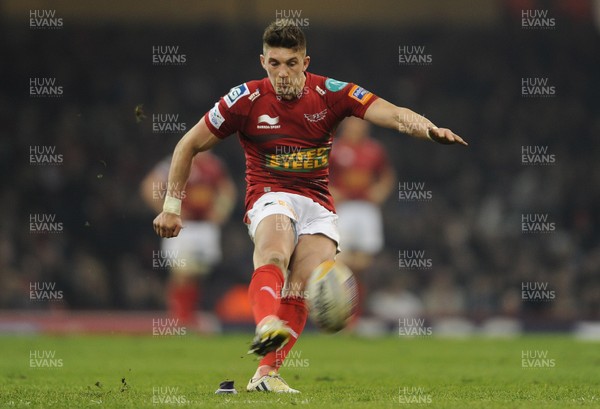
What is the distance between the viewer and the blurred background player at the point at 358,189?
13.5m

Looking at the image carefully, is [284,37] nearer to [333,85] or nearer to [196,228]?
→ [333,85]

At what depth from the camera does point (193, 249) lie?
1379 cm

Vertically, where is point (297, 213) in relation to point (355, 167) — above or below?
below

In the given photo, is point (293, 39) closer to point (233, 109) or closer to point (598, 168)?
point (233, 109)

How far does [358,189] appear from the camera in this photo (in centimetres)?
1370

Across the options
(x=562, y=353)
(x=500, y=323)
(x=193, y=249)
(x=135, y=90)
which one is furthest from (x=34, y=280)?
(x=562, y=353)

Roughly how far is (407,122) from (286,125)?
32.5 inches

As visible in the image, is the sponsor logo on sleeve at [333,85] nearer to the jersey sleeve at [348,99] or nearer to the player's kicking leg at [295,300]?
the jersey sleeve at [348,99]

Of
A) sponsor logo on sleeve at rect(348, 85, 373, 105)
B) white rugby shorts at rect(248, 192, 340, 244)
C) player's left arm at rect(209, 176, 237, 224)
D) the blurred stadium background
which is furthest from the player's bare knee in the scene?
the blurred stadium background

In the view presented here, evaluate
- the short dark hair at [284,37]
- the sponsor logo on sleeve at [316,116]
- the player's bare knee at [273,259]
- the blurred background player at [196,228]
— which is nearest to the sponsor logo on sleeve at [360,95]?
the sponsor logo on sleeve at [316,116]

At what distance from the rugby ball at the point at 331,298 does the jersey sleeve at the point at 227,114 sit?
1.16m

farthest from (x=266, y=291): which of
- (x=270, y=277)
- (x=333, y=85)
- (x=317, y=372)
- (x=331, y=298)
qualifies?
(x=317, y=372)

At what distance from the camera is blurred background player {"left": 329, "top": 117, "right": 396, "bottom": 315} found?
13484 millimetres

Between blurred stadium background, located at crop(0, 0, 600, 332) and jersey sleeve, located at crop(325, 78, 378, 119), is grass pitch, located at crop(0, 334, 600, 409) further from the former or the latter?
blurred stadium background, located at crop(0, 0, 600, 332)
